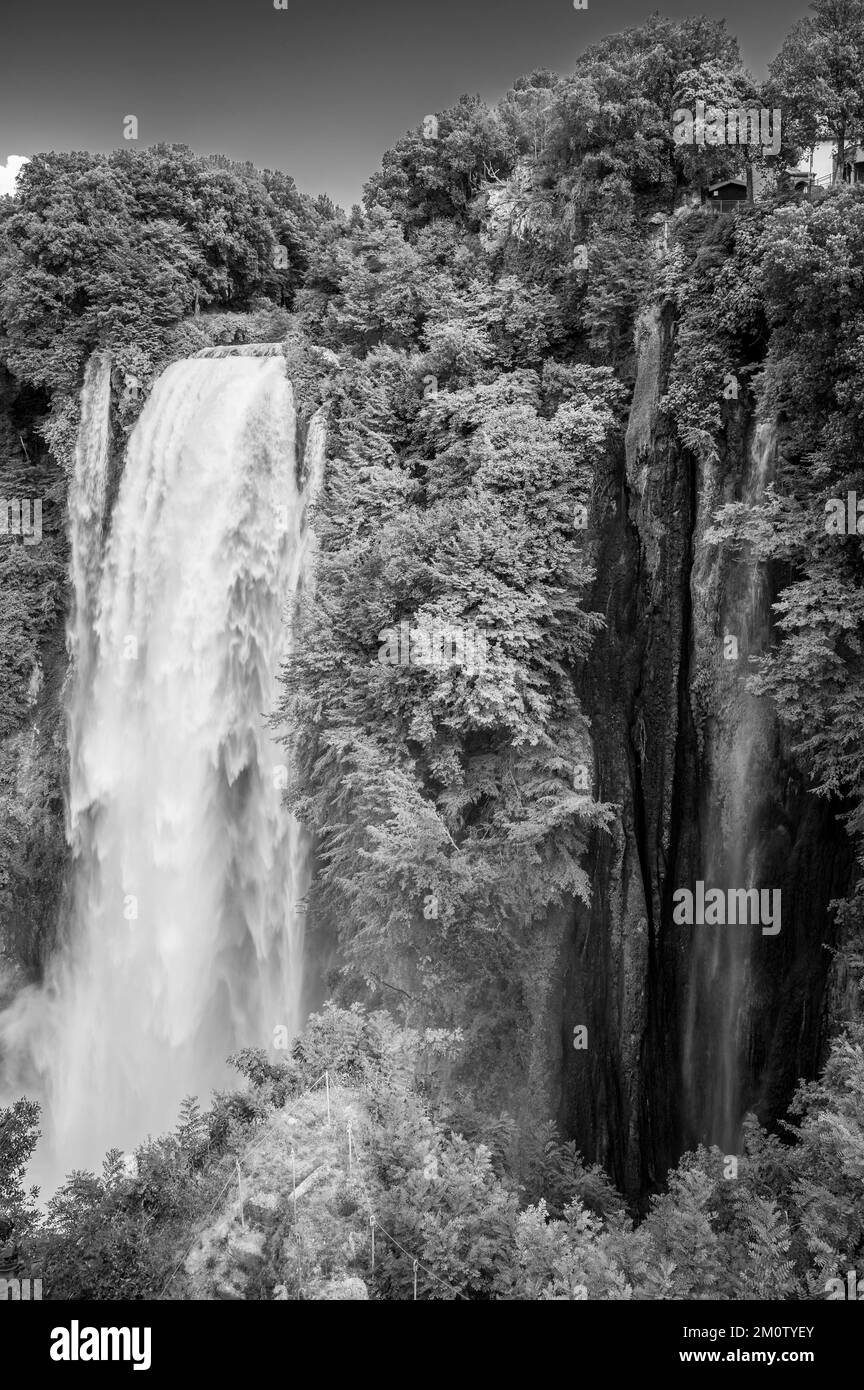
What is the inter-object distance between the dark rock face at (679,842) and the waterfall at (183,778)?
601 cm

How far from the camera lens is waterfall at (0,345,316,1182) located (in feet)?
55.3

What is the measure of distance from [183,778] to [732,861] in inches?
432

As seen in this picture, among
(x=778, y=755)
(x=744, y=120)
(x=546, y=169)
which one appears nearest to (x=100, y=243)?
(x=546, y=169)

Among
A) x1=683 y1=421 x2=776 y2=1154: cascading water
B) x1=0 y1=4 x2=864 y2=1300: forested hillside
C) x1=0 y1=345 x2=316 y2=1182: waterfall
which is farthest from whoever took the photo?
x1=0 y1=345 x2=316 y2=1182: waterfall

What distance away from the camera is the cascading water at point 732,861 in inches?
497

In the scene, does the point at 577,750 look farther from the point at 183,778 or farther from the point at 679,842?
the point at 183,778

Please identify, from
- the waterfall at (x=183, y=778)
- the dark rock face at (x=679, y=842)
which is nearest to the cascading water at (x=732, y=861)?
the dark rock face at (x=679, y=842)

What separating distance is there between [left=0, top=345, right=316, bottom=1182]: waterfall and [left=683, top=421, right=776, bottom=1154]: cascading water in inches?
289

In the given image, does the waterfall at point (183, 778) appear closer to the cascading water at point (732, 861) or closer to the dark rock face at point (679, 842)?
the dark rock face at point (679, 842)

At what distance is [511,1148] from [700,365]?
12224 mm

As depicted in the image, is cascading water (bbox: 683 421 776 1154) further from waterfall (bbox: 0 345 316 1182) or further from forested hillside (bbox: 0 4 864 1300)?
waterfall (bbox: 0 345 316 1182)

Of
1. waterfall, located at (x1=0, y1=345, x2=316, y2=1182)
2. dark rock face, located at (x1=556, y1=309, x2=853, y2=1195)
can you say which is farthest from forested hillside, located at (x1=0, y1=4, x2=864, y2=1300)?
waterfall, located at (x1=0, y1=345, x2=316, y2=1182)

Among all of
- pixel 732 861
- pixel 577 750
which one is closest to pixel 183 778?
pixel 577 750

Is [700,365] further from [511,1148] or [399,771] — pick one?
[511,1148]
